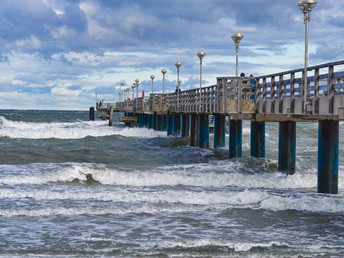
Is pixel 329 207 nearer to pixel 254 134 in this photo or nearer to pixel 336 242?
pixel 336 242

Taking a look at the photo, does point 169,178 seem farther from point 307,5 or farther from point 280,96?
point 307,5

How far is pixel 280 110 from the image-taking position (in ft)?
55.3

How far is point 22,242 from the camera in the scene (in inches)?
360

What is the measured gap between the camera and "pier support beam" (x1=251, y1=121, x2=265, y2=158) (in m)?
21.2

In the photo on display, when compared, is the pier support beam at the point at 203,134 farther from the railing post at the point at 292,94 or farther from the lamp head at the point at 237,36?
the railing post at the point at 292,94

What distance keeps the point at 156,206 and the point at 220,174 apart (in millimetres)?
5994

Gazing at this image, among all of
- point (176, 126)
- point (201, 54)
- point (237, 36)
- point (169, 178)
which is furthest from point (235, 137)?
point (176, 126)

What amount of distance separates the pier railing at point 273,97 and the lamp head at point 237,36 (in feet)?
6.08

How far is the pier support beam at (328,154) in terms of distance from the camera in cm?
1455

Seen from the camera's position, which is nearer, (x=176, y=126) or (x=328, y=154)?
(x=328, y=154)

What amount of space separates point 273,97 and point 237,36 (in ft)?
16.4

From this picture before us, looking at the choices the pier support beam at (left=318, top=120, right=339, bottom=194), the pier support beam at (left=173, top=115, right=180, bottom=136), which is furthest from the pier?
the pier support beam at (left=173, top=115, right=180, bottom=136)

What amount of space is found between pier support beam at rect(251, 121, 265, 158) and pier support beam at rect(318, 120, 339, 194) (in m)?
6.40

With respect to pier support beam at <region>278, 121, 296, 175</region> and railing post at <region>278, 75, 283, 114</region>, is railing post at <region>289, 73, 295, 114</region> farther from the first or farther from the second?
pier support beam at <region>278, 121, 296, 175</region>
